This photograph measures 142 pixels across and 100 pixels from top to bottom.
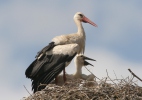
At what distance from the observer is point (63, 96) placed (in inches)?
462

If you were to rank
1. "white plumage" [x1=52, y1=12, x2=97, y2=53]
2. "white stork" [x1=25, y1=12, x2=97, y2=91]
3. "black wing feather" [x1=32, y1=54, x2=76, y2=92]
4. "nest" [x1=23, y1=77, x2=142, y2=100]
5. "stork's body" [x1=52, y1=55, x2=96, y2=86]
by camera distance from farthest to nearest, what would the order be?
1. "white plumage" [x1=52, y1=12, x2=97, y2=53]
2. "white stork" [x1=25, y1=12, x2=97, y2=91]
3. "black wing feather" [x1=32, y1=54, x2=76, y2=92]
4. "stork's body" [x1=52, y1=55, x2=96, y2=86]
5. "nest" [x1=23, y1=77, x2=142, y2=100]

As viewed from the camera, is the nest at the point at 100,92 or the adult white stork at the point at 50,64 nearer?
the nest at the point at 100,92

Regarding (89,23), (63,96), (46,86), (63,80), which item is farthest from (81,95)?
(89,23)

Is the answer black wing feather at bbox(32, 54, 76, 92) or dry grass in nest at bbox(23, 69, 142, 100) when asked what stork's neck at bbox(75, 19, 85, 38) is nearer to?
black wing feather at bbox(32, 54, 76, 92)

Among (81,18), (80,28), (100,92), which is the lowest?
(100,92)

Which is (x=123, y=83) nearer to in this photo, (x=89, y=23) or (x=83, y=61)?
(x=83, y=61)

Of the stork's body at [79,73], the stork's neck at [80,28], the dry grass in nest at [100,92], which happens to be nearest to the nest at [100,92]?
the dry grass in nest at [100,92]

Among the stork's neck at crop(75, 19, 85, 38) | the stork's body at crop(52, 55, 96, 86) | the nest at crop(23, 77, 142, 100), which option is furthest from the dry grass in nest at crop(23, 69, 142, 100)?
the stork's neck at crop(75, 19, 85, 38)

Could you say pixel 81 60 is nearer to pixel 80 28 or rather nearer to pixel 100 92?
pixel 80 28

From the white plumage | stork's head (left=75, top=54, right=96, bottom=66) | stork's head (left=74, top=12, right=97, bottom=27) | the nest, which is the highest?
stork's head (left=74, top=12, right=97, bottom=27)

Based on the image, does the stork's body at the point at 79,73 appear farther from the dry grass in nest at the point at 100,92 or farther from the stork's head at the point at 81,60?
the dry grass in nest at the point at 100,92

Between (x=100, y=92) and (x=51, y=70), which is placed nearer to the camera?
(x=100, y=92)

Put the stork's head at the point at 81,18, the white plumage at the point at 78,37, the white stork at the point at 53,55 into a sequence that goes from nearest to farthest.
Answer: the white stork at the point at 53,55 < the white plumage at the point at 78,37 < the stork's head at the point at 81,18

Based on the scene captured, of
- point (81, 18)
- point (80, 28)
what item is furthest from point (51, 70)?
point (81, 18)
